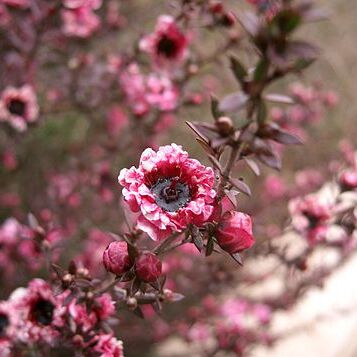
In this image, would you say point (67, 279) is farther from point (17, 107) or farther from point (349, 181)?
point (17, 107)

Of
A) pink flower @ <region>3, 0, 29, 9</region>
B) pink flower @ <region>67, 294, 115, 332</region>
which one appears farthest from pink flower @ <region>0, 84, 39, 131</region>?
pink flower @ <region>67, 294, 115, 332</region>

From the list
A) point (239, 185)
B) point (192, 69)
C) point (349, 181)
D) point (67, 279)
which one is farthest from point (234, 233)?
point (192, 69)

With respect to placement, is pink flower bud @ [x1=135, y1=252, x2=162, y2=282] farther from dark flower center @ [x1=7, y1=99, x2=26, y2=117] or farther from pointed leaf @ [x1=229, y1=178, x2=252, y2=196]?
dark flower center @ [x1=7, y1=99, x2=26, y2=117]

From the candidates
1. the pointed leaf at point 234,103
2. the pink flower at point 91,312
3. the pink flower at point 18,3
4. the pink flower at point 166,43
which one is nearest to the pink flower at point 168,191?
the pointed leaf at point 234,103

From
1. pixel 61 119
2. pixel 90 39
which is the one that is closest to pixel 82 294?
pixel 61 119

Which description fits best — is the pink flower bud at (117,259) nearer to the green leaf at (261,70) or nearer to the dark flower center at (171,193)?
the dark flower center at (171,193)
